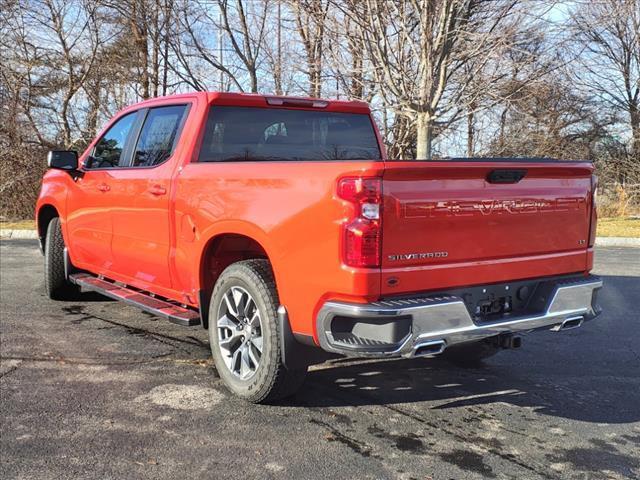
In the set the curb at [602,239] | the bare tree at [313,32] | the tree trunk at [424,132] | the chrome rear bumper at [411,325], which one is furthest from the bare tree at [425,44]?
the chrome rear bumper at [411,325]

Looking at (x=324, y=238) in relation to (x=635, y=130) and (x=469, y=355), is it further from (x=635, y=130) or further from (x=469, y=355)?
(x=635, y=130)

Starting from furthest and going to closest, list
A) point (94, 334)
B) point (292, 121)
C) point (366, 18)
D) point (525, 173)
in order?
1. point (366, 18)
2. point (94, 334)
3. point (292, 121)
4. point (525, 173)

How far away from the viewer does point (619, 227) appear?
16469 mm

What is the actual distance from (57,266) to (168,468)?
13.7 feet

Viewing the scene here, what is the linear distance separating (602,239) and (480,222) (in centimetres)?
1156

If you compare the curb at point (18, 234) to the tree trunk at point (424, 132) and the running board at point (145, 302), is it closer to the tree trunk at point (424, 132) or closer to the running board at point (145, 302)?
the running board at point (145, 302)

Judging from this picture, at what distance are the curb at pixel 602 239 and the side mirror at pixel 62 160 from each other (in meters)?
8.46

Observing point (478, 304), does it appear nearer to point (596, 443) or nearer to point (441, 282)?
point (441, 282)

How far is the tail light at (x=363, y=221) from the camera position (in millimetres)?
3061

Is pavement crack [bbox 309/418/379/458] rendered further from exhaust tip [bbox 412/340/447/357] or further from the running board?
the running board

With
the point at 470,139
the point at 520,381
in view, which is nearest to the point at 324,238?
the point at 520,381

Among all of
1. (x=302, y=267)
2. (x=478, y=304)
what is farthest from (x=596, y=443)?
(x=302, y=267)

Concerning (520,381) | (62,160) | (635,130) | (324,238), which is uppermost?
(635,130)

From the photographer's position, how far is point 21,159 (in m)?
16.5
